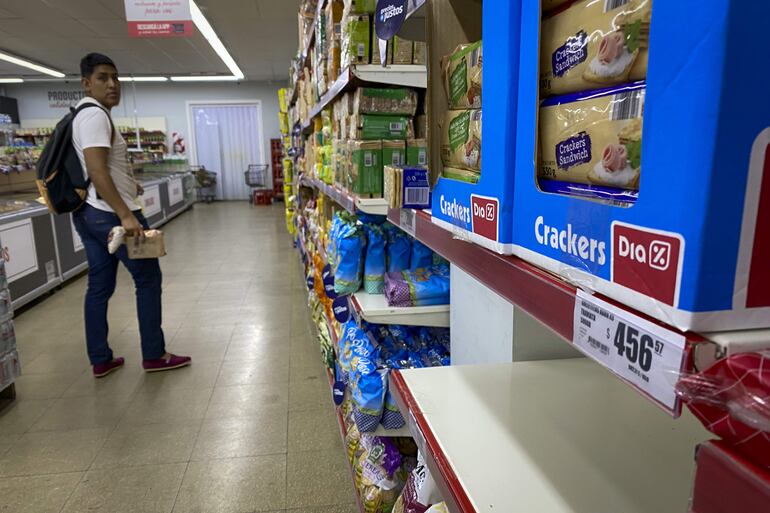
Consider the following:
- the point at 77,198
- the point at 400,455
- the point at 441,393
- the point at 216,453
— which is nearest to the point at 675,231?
the point at 441,393

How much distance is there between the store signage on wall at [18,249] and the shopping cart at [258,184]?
923 cm

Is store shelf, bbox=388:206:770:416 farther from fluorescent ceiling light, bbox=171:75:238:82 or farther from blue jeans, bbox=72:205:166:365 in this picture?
fluorescent ceiling light, bbox=171:75:238:82

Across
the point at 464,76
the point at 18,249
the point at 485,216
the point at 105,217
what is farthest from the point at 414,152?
the point at 18,249

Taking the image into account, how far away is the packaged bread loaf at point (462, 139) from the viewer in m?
0.74

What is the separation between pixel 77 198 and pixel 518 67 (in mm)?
3050

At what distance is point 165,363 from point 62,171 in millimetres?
1295

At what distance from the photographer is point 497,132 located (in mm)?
641

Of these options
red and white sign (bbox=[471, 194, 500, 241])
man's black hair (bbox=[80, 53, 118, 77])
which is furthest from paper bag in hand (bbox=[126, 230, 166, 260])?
red and white sign (bbox=[471, 194, 500, 241])

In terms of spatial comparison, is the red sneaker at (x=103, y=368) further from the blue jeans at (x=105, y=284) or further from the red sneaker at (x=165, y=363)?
the red sneaker at (x=165, y=363)

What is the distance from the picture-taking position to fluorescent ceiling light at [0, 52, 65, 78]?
34.5 ft

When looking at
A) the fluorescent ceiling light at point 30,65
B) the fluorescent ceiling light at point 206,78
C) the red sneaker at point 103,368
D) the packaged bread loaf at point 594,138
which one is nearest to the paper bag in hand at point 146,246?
the red sneaker at point 103,368

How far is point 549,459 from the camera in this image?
2.83 ft

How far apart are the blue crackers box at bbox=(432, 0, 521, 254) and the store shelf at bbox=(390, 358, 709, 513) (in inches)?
15.2

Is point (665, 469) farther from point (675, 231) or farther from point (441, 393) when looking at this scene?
point (675, 231)
